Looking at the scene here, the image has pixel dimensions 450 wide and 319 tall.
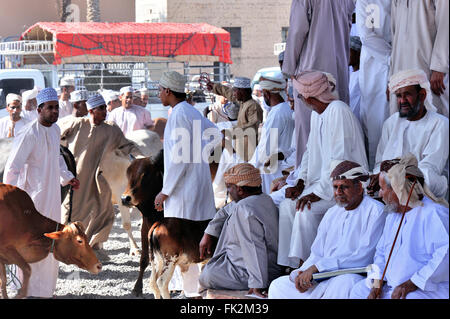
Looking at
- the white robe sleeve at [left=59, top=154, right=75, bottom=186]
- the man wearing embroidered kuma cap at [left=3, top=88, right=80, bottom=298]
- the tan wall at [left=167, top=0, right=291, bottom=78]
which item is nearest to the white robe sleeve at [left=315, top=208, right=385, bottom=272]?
the man wearing embroidered kuma cap at [left=3, top=88, right=80, bottom=298]

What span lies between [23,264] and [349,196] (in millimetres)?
3494

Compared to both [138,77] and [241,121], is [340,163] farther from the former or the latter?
[138,77]

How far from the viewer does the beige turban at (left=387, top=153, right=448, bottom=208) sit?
382 centimetres

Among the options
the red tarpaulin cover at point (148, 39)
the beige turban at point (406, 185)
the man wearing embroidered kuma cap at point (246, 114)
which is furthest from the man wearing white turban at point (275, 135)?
the red tarpaulin cover at point (148, 39)

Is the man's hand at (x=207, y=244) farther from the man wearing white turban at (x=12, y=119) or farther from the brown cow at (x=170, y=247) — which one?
the man wearing white turban at (x=12, y=119)

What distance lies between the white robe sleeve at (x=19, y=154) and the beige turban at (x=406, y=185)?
146 inches

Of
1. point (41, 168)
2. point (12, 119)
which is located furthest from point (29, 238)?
point (12, 119)

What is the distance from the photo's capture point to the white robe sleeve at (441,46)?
14.9ft

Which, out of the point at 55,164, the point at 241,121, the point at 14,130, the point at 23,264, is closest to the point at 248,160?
the point at 241,121

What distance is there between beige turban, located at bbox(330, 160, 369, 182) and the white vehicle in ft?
24.9

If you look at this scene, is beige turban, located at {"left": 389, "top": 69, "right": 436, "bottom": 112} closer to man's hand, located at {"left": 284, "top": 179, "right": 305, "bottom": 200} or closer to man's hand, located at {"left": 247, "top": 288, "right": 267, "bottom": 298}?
man's hand, located at {"left": 284, "top": 179, "right": 305, "bottom": 200}

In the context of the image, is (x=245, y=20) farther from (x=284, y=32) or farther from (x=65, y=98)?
(x=65, y=98)

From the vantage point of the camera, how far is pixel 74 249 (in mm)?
6668

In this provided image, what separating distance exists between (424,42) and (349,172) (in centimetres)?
112
